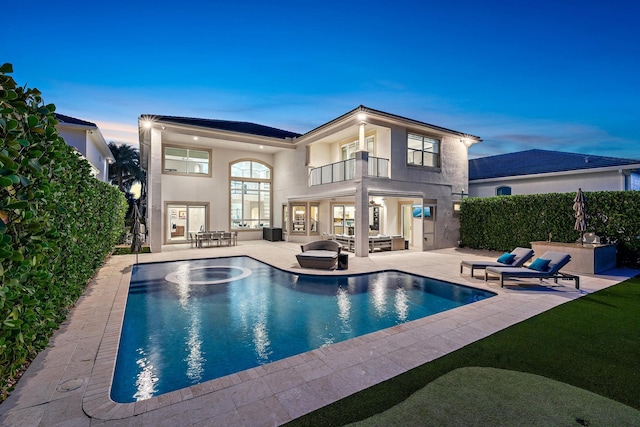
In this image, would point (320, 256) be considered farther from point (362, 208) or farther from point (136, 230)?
point (136, 230)

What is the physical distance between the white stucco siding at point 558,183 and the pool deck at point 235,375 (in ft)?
45.9

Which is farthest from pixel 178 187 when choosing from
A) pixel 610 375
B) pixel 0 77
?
pixel 610 375

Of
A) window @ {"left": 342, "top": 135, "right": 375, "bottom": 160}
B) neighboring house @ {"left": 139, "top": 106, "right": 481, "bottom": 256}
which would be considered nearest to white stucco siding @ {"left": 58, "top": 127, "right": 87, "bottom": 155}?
neighboring house @ {"left": 139, "top": 106, "right": 481, "bottom": 256}

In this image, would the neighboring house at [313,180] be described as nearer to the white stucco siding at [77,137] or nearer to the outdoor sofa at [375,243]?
the outdoor sofa at [375,243]

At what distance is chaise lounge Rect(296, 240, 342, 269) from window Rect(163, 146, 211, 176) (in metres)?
11.1

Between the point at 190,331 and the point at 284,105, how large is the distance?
131 feet

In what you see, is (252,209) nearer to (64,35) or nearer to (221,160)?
(221,160)

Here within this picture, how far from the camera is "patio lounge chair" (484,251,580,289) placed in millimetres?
7984

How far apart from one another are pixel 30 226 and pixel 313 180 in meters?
15.2

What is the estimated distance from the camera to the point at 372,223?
18562 mm

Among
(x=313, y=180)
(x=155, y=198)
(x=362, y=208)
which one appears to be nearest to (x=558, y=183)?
(x=362, y=208)

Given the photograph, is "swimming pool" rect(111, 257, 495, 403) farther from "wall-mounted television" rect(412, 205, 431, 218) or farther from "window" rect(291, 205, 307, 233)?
"window" rect(291, 205, 307, 233)

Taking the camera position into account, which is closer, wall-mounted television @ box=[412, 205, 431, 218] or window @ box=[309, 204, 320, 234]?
wall-mounted television @ box=[412, 205, 431, 218]

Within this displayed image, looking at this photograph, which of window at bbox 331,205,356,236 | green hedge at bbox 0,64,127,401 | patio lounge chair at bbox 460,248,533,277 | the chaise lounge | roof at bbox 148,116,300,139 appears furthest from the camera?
window at bbox 331,205,356,236
